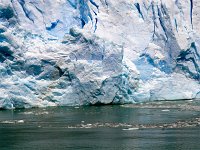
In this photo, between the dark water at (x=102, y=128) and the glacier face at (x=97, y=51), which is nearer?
the dark water at (x=102, y=128)

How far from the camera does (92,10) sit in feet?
96.6

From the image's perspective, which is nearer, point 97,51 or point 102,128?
point 102,128

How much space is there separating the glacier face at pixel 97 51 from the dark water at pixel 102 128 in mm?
1247

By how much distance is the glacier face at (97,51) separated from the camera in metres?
24.5

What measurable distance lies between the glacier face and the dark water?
1247 mm

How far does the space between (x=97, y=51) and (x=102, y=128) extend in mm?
9685

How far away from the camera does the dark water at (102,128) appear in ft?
44.5

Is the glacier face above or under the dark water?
above

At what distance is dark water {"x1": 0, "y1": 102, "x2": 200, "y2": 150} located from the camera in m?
13.6

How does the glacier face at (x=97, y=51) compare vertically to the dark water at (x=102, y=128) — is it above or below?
above

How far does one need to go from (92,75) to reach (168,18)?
23.8 ft

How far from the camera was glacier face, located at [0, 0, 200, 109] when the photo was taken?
966 inches

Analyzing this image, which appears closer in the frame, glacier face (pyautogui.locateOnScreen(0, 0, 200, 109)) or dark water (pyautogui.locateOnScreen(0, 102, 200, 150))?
dark water (pyautogui.locateOnScreen(0, 102, 200, 150))

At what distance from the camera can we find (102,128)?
661 inches
